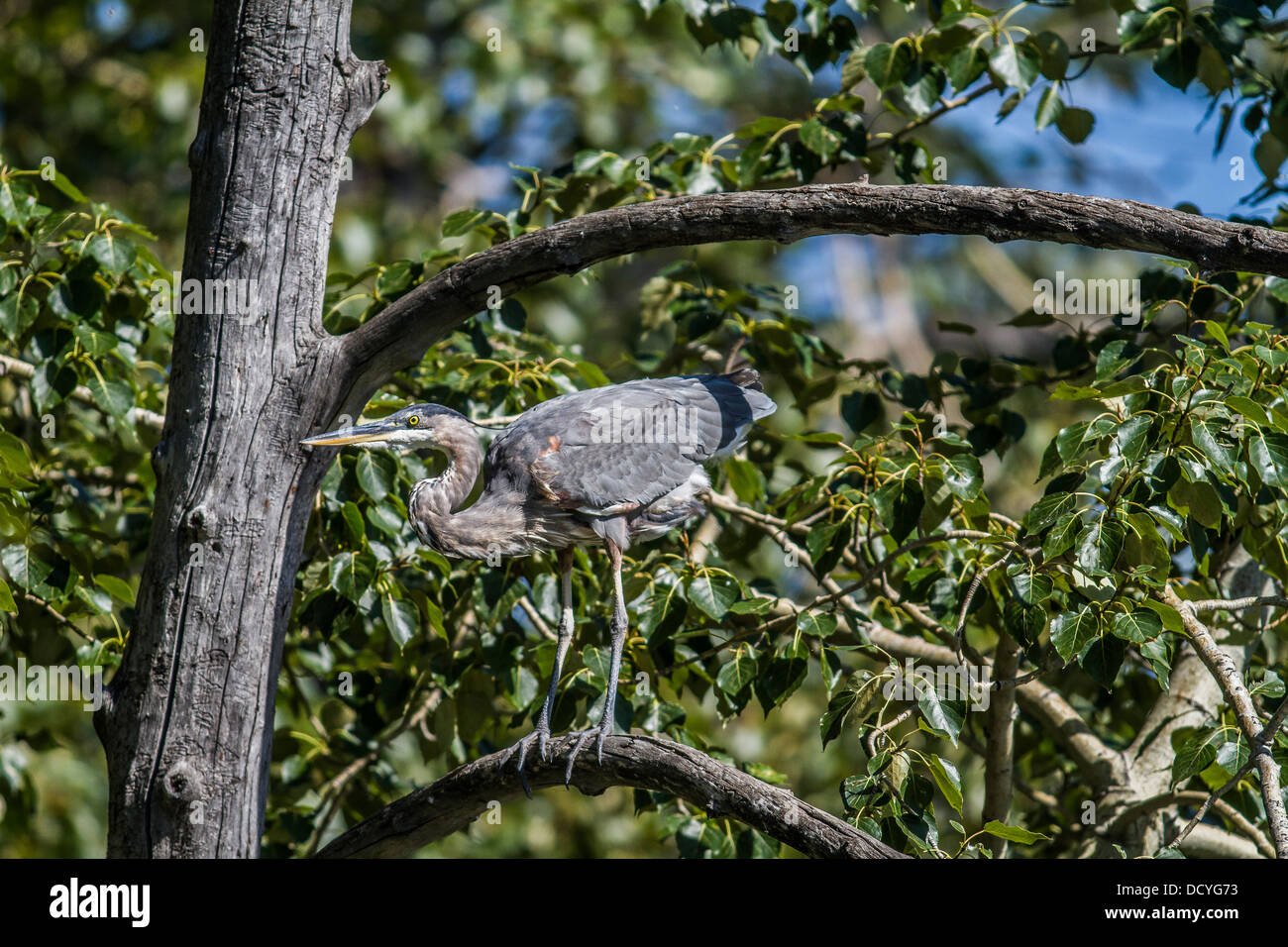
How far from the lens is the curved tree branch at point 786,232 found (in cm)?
249

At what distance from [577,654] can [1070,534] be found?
5.02ft

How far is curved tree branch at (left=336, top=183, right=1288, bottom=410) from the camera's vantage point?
2.49 m

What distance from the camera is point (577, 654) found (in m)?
3.88

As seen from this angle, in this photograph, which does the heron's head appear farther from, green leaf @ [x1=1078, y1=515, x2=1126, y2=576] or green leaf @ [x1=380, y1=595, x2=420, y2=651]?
green leaf @ [x1=1078, y1=515, x2=1126, y2=576]

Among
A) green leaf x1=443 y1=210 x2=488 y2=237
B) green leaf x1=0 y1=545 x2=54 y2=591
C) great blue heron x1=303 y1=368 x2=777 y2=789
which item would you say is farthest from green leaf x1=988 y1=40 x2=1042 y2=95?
green leaf x1=0 y1=545 x2=54 y2=591

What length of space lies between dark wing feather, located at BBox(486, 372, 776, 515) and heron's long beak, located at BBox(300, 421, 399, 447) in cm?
47

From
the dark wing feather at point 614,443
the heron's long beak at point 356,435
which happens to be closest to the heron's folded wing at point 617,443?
the dark wing feather at point 614,443

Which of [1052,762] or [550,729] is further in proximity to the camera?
[1052,762]

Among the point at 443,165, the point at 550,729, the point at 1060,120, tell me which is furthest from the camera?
the point at 443,165

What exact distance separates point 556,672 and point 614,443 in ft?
2.42
